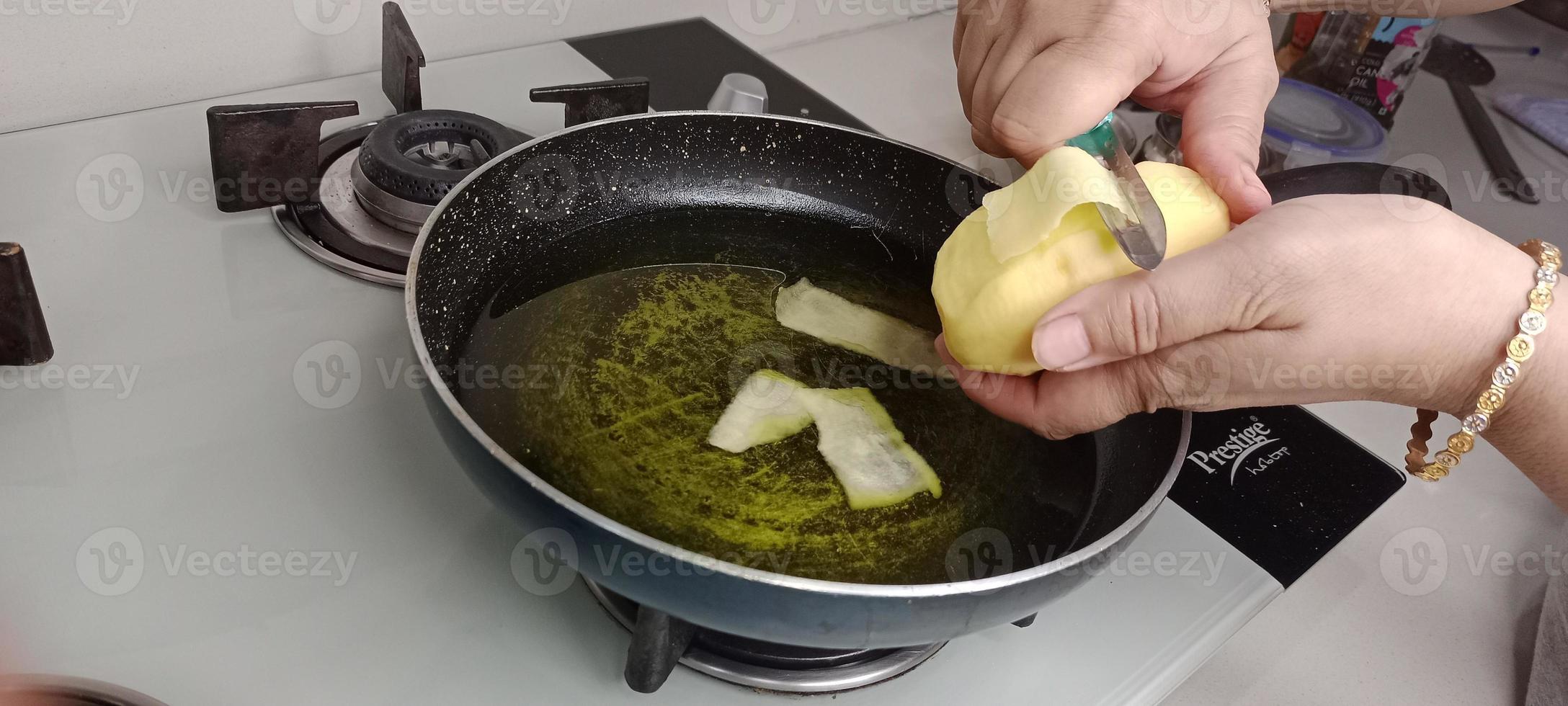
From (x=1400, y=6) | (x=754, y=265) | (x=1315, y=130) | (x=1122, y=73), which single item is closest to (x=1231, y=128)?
(x=1122, y=73)

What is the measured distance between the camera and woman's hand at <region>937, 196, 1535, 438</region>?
0.55 metres

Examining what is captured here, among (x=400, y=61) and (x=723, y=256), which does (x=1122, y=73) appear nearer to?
(x=723, y=256)

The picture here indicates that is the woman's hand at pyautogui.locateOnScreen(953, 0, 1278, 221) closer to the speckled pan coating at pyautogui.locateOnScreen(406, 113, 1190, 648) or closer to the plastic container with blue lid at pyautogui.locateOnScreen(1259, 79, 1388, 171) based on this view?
the speckled pan coating at pyautogui.locateOnScreen(406, 113, 1190, 648)

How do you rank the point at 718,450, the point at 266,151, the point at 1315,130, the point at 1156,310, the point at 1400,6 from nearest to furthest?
the point at 1156,310 < the point at 718,450 < the point at 266,151 < the point at 1400,6 < the point at 1315,130

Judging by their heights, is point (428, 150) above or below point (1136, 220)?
below

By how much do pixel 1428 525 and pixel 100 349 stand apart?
41.9 inches

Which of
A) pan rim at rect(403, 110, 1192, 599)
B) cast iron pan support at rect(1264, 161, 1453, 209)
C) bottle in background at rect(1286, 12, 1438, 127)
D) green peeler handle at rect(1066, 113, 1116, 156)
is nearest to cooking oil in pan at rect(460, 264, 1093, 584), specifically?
pan rim at rect(403, 110, 1192, 599)

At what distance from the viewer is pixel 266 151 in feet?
2.60

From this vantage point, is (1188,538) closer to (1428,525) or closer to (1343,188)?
(1428,525)

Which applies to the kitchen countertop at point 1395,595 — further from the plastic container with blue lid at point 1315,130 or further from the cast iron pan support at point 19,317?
the cast iron pan support at point 19,317

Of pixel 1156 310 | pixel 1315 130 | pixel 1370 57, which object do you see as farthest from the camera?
pixel 1370 57

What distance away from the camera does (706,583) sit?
46 cm

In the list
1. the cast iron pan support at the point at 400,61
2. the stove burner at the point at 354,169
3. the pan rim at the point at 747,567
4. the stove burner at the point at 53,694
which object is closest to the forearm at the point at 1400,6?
the pan rim at the point at 747,567

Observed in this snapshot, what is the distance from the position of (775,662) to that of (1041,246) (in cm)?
29
